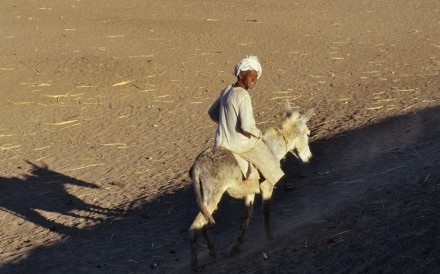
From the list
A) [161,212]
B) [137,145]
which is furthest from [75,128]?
[161,212]

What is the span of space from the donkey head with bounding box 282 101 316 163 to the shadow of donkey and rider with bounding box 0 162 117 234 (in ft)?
8.43

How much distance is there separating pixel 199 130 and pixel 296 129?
13.3 ft

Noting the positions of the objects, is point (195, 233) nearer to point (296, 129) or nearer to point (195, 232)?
point (195, 232)

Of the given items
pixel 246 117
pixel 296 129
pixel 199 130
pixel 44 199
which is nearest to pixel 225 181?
pixel 246 117

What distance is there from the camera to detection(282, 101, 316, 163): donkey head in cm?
959

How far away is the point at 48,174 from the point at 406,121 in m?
4.93

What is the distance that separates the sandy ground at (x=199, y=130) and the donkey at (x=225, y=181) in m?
0.33

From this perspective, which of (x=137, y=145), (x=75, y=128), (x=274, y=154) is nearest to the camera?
(x=274, y=154)

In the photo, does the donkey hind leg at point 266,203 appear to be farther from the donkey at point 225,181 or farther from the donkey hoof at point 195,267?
the donkey hoof at point 195,267

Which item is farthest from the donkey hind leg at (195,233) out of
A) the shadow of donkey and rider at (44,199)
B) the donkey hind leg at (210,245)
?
the shadow of donkey and rider at (44,199)

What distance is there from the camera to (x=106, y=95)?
618 inches

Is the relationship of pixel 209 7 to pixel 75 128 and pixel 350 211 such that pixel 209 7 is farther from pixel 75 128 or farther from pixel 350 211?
pixel 350 211

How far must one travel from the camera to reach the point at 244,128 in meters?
8.59

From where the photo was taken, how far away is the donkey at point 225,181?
8609mm
